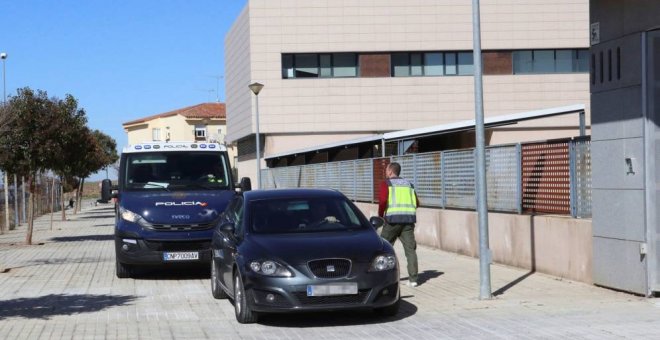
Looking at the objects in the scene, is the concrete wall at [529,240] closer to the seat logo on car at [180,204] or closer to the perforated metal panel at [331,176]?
the seat logo on car at [180,204]

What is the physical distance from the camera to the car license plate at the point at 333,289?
965 centimetres

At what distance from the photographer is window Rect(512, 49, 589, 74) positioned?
51062 mm

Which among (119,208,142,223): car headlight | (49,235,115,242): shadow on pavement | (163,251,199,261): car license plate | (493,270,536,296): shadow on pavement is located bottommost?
(49,235,115,242): shadow on pavement

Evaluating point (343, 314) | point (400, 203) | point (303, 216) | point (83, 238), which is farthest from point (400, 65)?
point (343, 314)

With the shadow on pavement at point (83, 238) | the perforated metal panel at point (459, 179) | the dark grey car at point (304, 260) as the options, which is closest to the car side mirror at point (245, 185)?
the perforated metal panel at point (459, 179)

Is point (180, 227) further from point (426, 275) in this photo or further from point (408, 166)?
point (408, 166)

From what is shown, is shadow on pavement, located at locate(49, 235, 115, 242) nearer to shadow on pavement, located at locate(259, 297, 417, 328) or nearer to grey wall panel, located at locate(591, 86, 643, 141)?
shadow on pavement, located at locate(259, 297, 417, 328)

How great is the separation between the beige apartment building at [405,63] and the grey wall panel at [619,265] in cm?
3820

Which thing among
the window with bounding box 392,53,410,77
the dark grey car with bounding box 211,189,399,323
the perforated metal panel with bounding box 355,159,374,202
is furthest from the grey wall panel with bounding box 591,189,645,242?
the window with bounding box 392,53,410,77

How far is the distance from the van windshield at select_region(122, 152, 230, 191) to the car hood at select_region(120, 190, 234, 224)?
22.1 inches

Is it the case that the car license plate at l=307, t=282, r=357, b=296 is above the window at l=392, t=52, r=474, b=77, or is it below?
below

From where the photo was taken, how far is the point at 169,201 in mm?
15180

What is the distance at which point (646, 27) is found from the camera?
11.2m

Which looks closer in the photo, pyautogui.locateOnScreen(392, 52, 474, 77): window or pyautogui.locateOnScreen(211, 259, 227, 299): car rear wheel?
pyautogui.locateOnScreen(211, 259, 227, 299): car rear wheel
